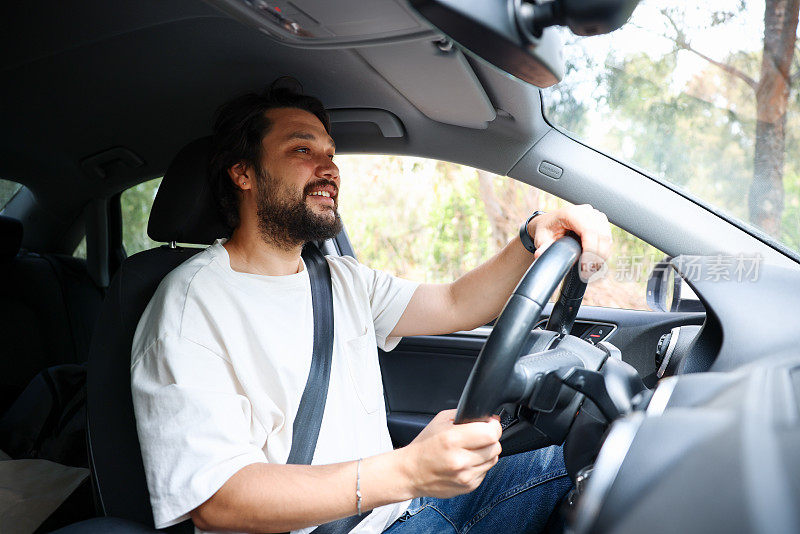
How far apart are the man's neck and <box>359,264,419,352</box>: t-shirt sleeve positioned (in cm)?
23

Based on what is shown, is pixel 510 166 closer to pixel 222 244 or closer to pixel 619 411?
pixel 222 244

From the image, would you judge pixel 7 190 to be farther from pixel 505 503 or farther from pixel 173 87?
pixel 505 503

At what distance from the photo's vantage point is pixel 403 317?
189cm

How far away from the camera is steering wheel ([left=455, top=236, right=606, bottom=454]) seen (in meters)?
0.94

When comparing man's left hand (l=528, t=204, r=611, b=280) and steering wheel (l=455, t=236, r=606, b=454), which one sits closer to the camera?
steering wheel (l=455, t=236, r=606, b=454)

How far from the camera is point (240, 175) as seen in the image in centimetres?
193

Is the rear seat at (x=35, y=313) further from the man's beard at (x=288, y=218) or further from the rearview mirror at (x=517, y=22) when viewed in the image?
Answer: the rearview mirror at (x=517, y=22)

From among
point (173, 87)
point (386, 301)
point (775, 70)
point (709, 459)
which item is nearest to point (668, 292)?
point (386, 301)

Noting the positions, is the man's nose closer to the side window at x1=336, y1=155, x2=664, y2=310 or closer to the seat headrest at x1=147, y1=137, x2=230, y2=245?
the seat headrest at x1=147, y1=137, x2=230, y2=245

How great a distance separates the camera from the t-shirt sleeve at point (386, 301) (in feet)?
6.16

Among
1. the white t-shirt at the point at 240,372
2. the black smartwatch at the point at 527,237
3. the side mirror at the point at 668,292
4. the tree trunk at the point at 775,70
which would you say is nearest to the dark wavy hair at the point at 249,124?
the white t-shirt at the point at 240,372

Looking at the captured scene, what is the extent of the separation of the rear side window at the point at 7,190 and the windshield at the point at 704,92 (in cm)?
223

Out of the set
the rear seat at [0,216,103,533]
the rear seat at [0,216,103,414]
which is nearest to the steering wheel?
the rear seat at [0,216,103,533]

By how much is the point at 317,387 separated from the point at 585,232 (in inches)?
27.8
